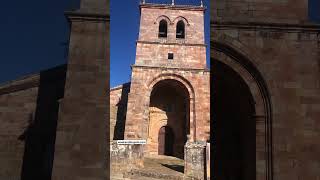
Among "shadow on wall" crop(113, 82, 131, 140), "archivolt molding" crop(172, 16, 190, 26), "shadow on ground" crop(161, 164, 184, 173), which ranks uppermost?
"archivolt molding" crop(172, 16, 190, 26)

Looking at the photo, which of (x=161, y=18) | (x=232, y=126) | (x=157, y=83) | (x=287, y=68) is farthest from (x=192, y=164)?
(x=161, y=18)

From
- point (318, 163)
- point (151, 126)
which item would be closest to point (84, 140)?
point (318, 163)

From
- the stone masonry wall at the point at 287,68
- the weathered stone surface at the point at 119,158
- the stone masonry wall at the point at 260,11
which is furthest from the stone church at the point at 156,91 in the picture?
the weathered stone surface at the point at 119,158

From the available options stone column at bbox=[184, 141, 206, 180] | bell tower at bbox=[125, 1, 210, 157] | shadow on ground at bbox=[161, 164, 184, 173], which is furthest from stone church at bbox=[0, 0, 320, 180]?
bell tower at bbox=[125, 1, 210, 157]

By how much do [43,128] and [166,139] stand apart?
1325 cm

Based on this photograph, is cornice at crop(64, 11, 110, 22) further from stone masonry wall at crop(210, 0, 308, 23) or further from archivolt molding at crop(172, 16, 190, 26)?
archivolt molding at crop(172, 16, 190, 26)

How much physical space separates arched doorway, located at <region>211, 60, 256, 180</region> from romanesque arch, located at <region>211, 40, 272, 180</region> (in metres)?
0.09

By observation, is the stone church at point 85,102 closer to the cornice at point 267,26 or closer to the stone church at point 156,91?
the cornice at point 267,26

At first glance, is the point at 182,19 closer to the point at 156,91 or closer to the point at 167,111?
the point at 156,91

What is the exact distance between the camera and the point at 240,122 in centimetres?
730

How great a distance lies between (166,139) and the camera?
2186 cm

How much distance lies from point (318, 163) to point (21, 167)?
676 centimetres

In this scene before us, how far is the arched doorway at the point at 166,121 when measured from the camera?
1967 centimetres

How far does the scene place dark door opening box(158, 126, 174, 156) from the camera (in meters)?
21.4
